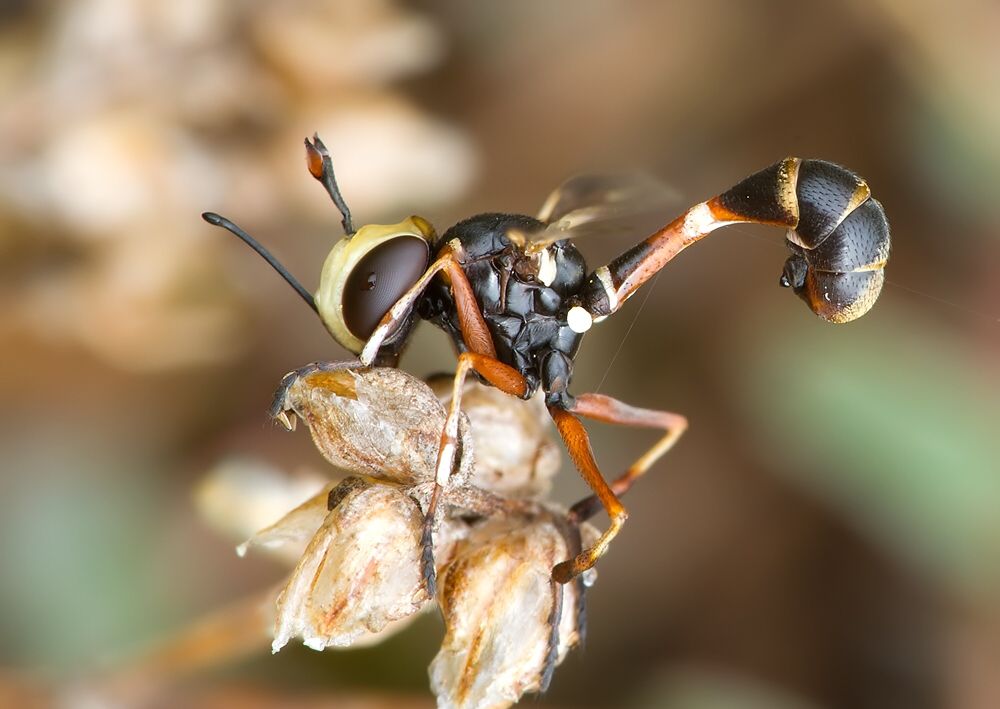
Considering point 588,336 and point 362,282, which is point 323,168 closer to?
point 362,282

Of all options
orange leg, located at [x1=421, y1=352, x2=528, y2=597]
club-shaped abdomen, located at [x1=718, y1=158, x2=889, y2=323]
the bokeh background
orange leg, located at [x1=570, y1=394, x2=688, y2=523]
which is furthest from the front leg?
the bokeh background

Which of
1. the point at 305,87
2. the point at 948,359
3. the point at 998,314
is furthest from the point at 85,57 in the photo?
the point at 998,314

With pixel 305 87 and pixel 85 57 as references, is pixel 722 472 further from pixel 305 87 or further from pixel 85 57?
pixel 85 57

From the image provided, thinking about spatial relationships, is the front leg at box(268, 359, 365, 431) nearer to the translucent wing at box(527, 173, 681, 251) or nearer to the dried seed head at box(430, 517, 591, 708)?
the dried seed head at box(430, 517, 591, 708)

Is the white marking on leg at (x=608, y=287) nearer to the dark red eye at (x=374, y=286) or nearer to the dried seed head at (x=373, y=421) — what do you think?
the dark red eye at (x=374, y=286)

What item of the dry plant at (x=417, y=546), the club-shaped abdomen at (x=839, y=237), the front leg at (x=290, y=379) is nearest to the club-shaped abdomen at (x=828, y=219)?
the club-shaped abdomen at (x=839, y=237)

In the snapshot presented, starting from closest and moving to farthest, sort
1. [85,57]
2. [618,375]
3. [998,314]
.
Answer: [85,57], [998,314], [618,375]

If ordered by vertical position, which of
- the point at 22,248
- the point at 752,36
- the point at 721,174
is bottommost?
the point at 22,248
